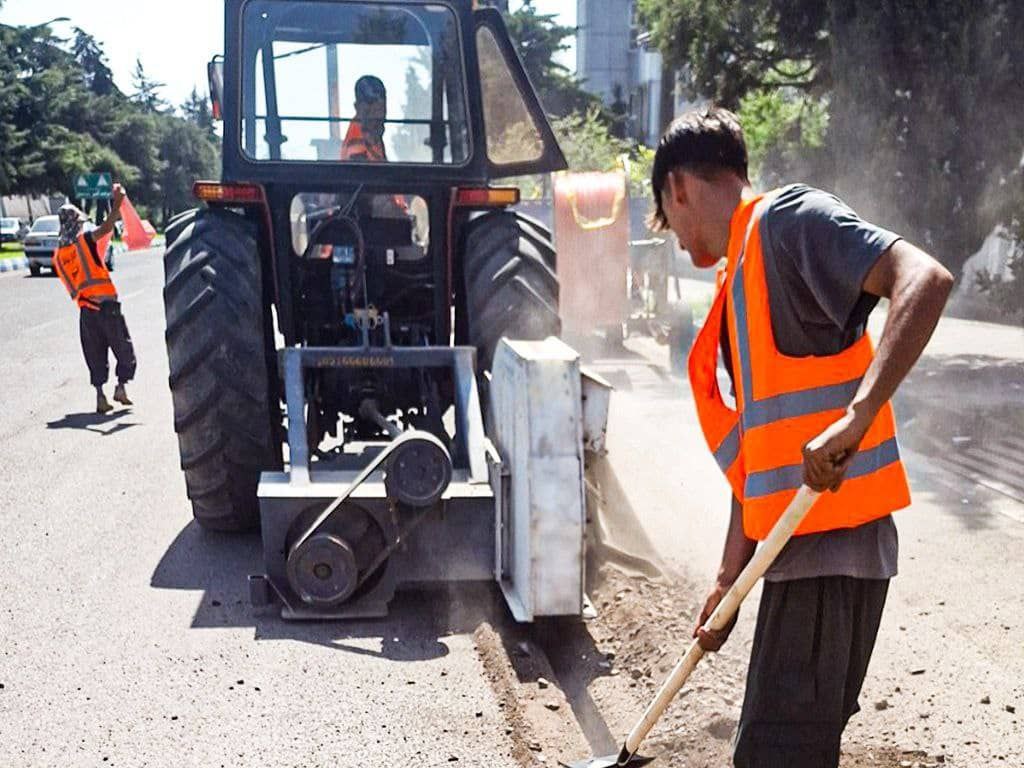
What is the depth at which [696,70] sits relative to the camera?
1219 cm

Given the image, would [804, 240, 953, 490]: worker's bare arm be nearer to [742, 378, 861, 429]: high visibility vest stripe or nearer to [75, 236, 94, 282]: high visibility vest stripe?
[742, 378, 861, 429]: high visibility vest stripe

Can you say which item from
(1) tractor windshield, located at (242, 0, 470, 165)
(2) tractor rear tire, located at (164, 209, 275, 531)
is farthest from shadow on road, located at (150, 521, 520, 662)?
(1) tractor windshield, located at (242, 0, 470, 165)

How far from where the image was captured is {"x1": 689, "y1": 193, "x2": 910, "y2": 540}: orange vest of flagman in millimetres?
2354

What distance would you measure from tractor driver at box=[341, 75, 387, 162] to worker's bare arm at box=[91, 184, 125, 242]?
320 centimetres

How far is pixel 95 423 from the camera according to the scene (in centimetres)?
930

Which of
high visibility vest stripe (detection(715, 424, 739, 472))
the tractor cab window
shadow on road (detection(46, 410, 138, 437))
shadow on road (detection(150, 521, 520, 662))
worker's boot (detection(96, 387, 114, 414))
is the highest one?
the tractor cab window

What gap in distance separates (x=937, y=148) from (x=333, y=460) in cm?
699

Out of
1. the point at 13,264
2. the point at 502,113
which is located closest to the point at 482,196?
the point at 502,113

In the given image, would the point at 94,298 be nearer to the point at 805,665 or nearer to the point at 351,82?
the point at 351,82

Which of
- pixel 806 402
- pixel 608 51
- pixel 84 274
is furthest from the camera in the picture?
pixel 608 51

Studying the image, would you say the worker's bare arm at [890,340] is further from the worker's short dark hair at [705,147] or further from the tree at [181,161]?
the tree at [181,161]

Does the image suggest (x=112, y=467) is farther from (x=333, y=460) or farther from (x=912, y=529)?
(x=912, y=529)

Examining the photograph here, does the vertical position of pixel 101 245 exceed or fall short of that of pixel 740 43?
it falls short

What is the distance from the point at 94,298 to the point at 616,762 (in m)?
7.81
